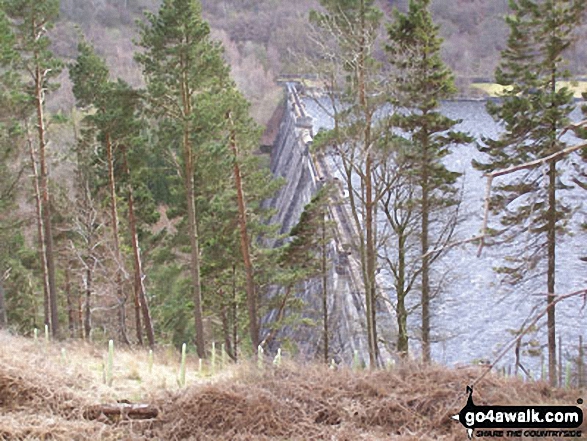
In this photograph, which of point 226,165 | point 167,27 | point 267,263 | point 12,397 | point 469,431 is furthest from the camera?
point 267,263

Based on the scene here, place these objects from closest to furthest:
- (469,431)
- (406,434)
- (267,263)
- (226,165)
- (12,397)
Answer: (469,431), (406,434), (12,397), (226,165), (267,263)

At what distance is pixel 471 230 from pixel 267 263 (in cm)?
1030

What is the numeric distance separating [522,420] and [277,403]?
2.32 m

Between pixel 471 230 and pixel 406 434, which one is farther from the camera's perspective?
pixel 471 230

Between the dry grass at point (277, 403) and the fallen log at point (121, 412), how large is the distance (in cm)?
9

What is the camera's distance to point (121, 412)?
6.71 m

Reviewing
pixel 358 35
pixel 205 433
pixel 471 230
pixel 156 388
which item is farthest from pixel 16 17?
pixel 471 230

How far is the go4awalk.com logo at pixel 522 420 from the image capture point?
5.21m

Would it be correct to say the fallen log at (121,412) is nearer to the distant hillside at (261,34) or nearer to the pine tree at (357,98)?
the pine tree at (357,98)

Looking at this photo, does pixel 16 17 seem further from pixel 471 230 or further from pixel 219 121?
pixel 471 230

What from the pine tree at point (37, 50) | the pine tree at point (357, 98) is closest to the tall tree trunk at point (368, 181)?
the pine tree at point (357, 98)

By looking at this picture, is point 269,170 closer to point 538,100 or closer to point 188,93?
point 188,93

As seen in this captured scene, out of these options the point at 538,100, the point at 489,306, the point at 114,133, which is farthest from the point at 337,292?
the point at 538,100

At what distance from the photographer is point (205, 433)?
6340 mm
